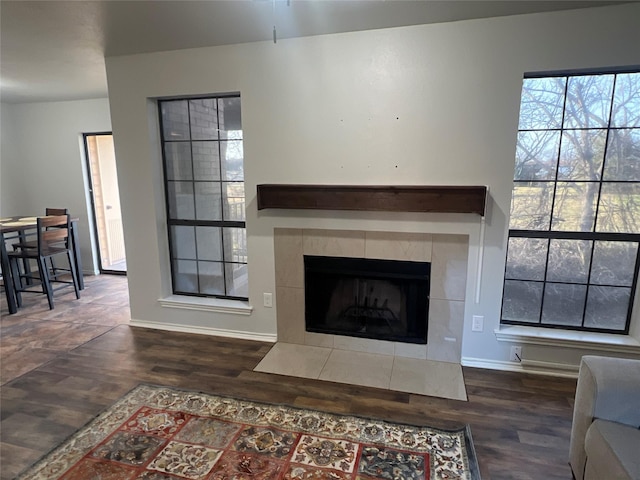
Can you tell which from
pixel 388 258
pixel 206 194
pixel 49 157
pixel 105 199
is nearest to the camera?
pixel 388 258

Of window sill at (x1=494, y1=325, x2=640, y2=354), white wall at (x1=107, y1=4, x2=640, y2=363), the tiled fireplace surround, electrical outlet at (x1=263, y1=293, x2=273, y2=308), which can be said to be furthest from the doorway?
window sill at (x1=494, y1=325, x2=640, y2=354)

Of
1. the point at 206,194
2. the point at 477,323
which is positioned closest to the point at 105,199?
the point at 206,194

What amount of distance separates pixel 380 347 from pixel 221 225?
1.78 metres

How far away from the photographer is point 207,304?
3352 mm

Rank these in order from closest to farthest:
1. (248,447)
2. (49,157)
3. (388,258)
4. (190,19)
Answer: (248,447), (190,19), (388,258), (49,157)

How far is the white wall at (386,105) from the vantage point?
93.7 inches

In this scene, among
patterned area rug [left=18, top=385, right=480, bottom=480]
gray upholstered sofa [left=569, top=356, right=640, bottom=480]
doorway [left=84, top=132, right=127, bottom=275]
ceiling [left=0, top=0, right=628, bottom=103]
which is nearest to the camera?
gray upholstered sofa [left=569, top=356, right=640, bottom=480]

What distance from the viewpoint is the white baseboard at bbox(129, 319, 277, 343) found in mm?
3236

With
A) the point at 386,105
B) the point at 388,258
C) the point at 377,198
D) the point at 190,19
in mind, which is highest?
the point at 190,19

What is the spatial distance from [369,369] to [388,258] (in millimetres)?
861

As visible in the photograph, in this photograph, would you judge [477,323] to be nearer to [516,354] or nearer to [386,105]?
[516,354]

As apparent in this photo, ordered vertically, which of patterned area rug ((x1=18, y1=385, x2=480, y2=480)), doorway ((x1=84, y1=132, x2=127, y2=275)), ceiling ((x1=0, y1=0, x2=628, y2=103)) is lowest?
patterned area rug ((x1=18, y1=385, x2=480, y2=480))

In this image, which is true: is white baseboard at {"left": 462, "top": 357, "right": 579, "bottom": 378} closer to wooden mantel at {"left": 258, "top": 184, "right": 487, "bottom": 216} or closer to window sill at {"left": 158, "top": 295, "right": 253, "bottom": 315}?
wooden mantel at {"left": 258, "top": 184, "right": 487, "bottom": 216}

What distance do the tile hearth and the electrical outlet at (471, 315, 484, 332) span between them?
32 centimetres
